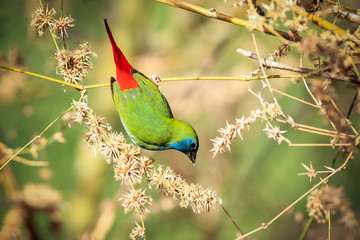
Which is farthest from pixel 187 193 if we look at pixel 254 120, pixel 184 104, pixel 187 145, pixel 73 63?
pixel 184 104

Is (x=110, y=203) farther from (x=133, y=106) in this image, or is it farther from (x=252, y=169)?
(x=252, y=169)

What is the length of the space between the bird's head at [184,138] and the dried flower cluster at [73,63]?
0.77 meters

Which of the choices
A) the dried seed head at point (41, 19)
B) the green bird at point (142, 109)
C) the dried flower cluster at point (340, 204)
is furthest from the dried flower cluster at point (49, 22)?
the dried flower cluster at point (340, 204)

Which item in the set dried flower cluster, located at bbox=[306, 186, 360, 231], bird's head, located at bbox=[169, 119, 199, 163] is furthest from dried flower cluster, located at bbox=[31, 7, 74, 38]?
dried flower cluster, located at bbox=[306, 186, 360, 231]

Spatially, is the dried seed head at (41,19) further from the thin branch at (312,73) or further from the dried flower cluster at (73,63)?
the thin branch at (312,73)

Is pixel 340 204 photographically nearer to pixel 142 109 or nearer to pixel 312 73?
pixel 312 73

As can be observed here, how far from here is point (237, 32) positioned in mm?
2998

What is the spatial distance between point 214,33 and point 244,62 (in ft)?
1.38

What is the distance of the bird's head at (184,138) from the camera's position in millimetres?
1890

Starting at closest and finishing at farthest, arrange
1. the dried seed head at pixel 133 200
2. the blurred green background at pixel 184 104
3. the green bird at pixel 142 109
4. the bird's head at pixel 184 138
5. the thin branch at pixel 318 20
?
the thin branch at pixel 318 20 < the dried seed head at pixel 133 200 < the green bird at pixel 142 109 < the bird's head at pixel 184 138 < the blurred green background at pixel 184 104

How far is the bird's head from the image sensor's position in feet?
6.20

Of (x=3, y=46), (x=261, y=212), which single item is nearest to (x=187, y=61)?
(x=261, y=212)

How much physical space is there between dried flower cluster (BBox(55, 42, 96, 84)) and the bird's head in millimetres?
767

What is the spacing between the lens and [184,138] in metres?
1.92
